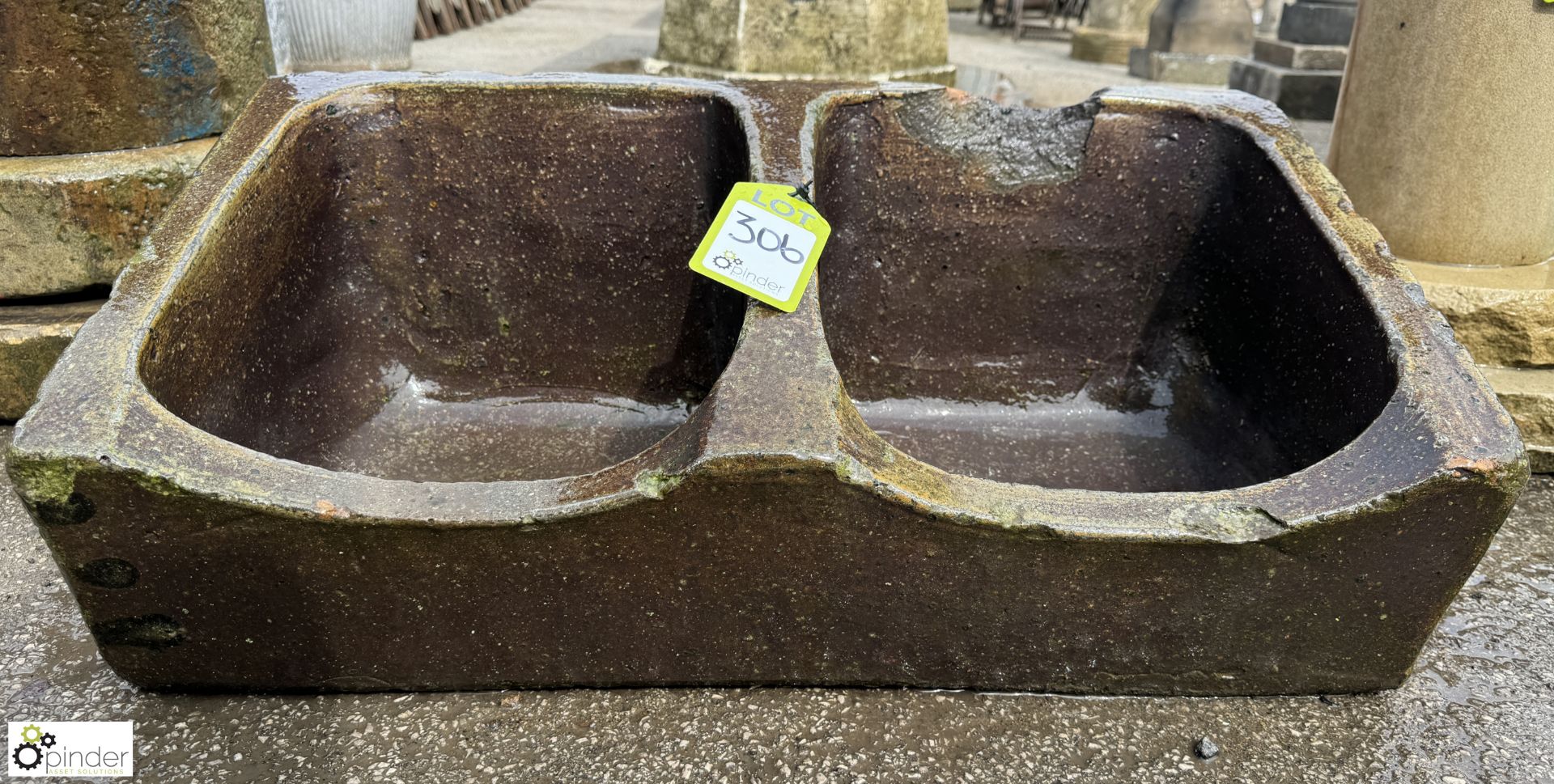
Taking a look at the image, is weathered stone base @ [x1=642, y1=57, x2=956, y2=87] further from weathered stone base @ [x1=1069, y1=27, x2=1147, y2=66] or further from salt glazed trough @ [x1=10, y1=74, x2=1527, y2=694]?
weathered stone base @ [x1=1069, y1=27, x2=1147, y2=66]

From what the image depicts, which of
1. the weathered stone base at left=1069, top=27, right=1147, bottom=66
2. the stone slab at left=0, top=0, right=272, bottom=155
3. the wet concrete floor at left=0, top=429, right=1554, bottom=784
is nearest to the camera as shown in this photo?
the wet concrete floor at left=0, top=429, right=1554, bottom=784

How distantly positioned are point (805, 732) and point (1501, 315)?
5.92 ft

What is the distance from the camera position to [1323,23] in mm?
5660

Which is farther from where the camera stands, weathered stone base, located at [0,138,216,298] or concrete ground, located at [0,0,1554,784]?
weathered stone base, located at [0,138,216,298]

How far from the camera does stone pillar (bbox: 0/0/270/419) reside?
2.11 metres

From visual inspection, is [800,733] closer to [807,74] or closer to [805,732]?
[805,732]

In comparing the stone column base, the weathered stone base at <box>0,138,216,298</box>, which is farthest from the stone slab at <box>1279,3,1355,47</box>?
the weathered stone base at <box>0,138,216,298</box>

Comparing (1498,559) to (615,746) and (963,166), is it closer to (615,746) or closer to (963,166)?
(963,166)

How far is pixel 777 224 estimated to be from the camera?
178 centimetres

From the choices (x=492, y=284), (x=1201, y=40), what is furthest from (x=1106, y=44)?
(x=492, y=284)

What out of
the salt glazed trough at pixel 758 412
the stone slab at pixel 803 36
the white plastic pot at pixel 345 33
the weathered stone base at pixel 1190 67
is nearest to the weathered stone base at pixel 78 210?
the salt glazed trough at pixel 758 412

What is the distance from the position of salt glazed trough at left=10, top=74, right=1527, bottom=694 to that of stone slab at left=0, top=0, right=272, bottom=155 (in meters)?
0.30

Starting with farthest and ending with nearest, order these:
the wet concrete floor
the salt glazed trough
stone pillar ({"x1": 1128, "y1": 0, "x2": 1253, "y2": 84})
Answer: stone pillar ({"x1": 1128, "y1": 0, "x2": 1253, "y2": 84}) < the wet concrete floor < the salt glazed trough

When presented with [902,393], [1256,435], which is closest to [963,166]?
[902,393]
